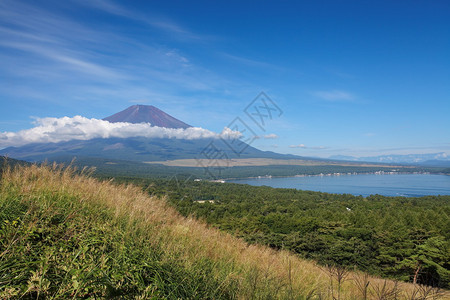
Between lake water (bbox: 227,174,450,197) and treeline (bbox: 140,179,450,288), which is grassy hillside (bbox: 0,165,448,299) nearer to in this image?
treeline (bbox: 140,179,450,288)

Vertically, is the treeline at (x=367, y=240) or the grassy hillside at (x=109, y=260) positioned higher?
the grassy hillside at (x=109, y=260)

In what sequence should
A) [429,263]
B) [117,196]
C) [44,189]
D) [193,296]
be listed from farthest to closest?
[429,263] → [117,196] → [44,189] → [193,296]

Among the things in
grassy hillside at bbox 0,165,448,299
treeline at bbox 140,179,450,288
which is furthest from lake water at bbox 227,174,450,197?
grassy hillside at bbox 0,165,448,299

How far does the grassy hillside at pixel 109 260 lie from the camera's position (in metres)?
1.69

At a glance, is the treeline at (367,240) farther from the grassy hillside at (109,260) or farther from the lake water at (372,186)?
the lake water at (372,186)

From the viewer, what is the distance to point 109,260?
7.24 feet

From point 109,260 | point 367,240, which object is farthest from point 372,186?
point 109,260

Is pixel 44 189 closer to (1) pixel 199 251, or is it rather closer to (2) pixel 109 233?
(2) pixel 109 233

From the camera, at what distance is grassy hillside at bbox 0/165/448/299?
66.7 inches

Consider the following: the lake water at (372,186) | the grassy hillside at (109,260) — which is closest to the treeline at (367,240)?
the grassy hillside at (109,260)

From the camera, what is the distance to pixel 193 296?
6.36 feet

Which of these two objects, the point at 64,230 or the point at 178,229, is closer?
the point at 64,230

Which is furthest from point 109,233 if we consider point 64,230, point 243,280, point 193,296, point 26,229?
point 243,280

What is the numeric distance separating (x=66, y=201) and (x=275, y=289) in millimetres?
2774
